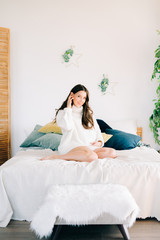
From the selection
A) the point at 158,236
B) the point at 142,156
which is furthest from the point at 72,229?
the point at 142,156

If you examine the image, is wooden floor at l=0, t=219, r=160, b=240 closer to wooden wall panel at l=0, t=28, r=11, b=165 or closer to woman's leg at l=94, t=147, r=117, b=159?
woman's leg at l=94, t=147, r=117, b=159

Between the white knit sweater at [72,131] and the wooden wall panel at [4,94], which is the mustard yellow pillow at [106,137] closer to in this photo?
the white knit sweater at [72,131]

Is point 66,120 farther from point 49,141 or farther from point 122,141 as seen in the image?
point 122,141

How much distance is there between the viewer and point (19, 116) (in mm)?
4262

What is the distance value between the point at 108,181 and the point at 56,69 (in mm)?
2530

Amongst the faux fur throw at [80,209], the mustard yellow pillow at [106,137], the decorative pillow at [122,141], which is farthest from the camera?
the mustard yellow pillow at [106,137]

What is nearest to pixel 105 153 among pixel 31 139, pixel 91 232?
pixel 91 232

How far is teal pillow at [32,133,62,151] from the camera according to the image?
316 cm

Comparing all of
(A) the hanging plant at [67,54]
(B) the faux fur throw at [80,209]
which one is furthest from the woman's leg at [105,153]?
(A) the hanging plant at [67,54]

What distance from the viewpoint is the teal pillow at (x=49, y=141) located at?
3160mm

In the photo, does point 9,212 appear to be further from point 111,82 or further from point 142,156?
point 111,82

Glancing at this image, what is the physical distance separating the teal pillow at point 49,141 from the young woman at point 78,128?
0.38 meters

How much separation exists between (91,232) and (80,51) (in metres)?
2.95

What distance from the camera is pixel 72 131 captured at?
279cm
